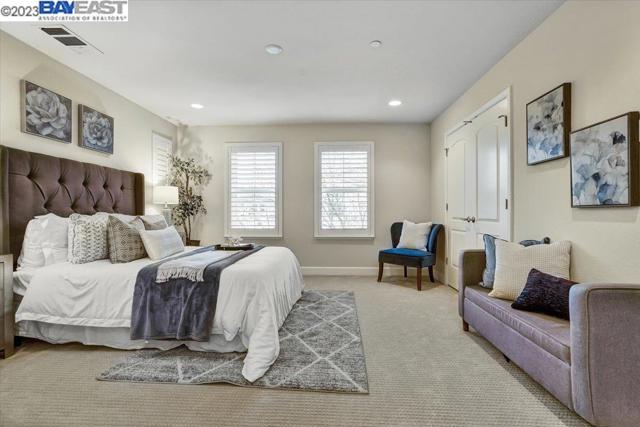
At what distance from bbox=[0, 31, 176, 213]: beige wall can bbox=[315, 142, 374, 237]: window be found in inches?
98.8

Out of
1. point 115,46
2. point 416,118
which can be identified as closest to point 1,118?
point 115,46

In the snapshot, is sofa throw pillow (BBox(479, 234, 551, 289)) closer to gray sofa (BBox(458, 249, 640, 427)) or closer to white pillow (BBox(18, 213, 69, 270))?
gray sofa (BBox(458, 249, 640, 427))

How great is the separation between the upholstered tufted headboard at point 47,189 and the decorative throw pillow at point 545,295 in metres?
3.74

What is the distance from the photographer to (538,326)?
1.76m

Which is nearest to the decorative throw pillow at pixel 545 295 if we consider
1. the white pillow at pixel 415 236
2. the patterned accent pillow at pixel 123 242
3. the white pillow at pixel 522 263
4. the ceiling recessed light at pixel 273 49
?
the white pillow at pixel 522 263

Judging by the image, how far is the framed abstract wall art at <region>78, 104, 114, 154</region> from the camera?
10.5 feet

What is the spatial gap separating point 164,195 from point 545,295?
4272mm

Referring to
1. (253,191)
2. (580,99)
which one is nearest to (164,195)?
(253,191)

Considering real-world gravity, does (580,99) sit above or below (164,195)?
above

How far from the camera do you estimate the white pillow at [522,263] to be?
7.04 feet

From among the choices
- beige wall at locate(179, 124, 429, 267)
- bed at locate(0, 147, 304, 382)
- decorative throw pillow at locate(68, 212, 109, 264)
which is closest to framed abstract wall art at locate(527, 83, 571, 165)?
bed at locate(0, 147, 304, 382)

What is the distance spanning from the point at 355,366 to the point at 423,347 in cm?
66

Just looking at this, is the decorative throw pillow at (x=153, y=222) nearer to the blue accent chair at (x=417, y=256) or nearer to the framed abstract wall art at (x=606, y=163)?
the blue accent chair at (x=417, y=256)

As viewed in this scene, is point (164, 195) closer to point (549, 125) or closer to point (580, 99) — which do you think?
point (549, 125)
